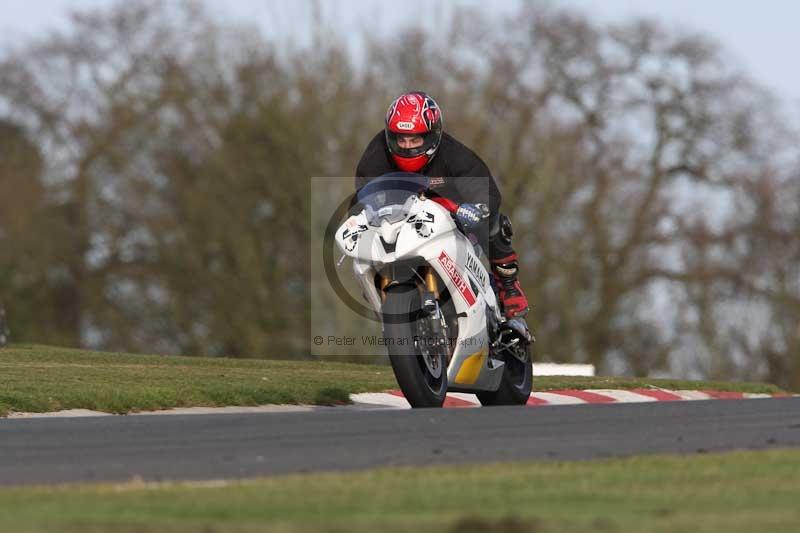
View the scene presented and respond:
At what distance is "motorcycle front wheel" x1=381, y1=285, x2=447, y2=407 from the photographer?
1088cm

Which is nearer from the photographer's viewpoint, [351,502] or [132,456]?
[351,502]

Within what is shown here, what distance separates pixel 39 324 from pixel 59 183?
13.0 feet

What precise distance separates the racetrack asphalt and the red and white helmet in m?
2.10

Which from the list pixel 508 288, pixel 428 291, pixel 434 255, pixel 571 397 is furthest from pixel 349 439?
pixel 571 397

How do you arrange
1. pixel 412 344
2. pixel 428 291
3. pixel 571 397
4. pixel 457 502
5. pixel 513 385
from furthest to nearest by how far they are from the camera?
1. pixel 571 397
2. pixel 513 385
3. pixel 428 291
4. pixel 412 344
5. pixel 457 502

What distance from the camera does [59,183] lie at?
46.2 meters

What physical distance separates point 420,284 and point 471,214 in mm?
629

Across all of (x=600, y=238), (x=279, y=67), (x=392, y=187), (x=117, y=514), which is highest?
(x=279, y=67)

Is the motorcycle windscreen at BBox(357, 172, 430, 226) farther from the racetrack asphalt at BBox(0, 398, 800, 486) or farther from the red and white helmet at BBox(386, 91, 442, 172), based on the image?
the racetrack asphalt at BBox(0, 398, 800, 486)

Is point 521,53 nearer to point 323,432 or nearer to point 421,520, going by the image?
point 323,432

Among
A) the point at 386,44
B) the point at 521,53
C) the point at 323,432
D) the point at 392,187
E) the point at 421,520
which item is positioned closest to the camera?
the point at 421,520

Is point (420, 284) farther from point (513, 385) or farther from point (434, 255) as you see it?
point (513, 385)

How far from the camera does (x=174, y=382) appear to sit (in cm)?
1369

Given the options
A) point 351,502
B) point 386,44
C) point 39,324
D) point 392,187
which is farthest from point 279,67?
point 351,502
